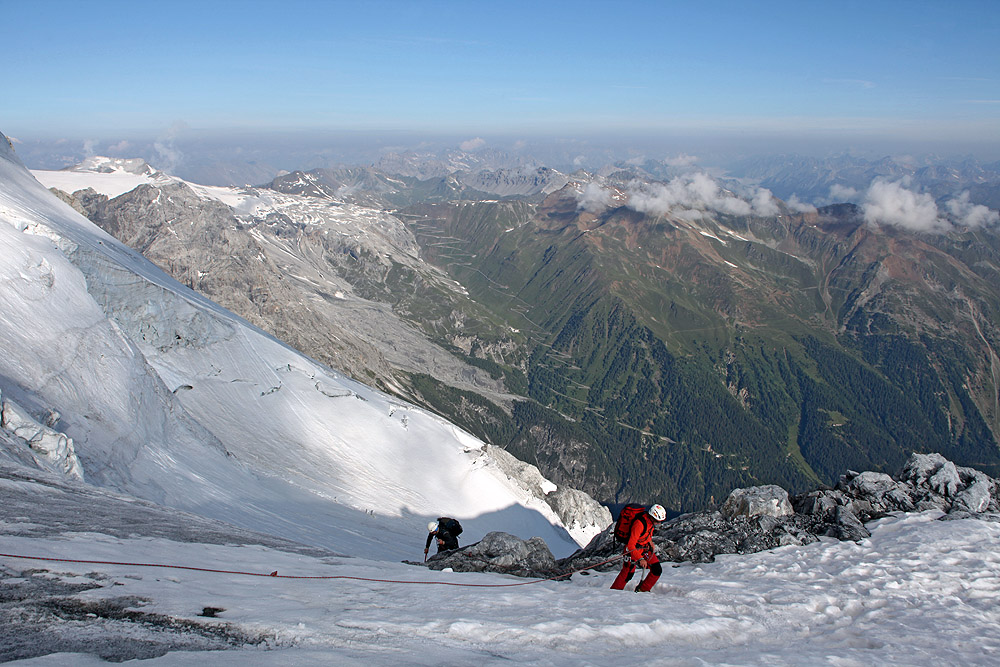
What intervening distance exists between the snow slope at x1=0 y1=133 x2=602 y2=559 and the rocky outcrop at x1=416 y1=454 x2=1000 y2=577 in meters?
12.6

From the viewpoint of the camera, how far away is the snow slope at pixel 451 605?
33.3ft

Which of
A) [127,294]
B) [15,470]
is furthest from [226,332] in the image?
[15,470]

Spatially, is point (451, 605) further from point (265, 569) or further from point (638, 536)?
point (638, 536)

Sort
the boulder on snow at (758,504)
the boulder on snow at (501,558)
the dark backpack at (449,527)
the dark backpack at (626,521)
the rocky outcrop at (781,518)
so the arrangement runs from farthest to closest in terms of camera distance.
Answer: the dark backpack at (449,527) < the boulder on snow at (758,504) < the rocky outcrop at (781,518) < the boulder on snow at (501,558) < the dark backpack at (626,521)

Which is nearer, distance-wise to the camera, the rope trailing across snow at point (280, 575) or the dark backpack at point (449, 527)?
the rope trailing across snow at point (280, 575)

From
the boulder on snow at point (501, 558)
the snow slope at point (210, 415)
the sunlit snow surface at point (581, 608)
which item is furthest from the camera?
the snow slope at point (210, 415)

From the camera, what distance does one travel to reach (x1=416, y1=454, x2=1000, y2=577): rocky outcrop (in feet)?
73.2

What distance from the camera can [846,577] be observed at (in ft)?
61.7

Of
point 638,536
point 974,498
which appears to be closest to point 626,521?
point 638,536

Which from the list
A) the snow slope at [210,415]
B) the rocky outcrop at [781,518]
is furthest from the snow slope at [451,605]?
the snow slope at [210,415]

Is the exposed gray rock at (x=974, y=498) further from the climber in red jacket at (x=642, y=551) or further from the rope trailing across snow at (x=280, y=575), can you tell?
the rope trailing across snow at (x=280, y=575)

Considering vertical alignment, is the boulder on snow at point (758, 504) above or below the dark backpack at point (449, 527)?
above

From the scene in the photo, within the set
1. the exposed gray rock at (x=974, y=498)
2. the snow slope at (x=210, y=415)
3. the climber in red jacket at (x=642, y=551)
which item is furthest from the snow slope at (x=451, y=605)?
the snow slope at (x=210, y=415)

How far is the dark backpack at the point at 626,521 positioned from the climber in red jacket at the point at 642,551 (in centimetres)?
14
